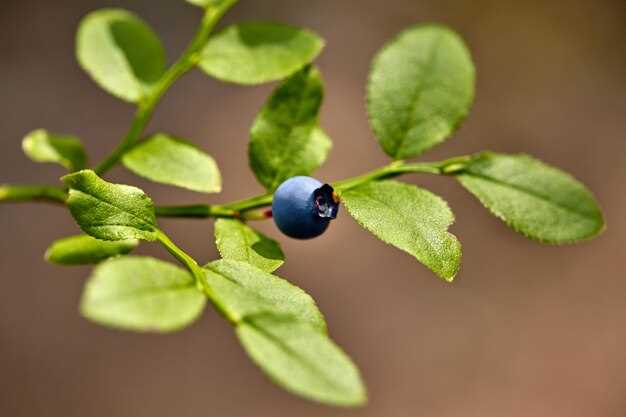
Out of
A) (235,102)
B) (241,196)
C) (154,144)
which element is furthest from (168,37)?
(154,144)

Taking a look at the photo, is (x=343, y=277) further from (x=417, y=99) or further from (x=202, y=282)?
(x=202, y=282)

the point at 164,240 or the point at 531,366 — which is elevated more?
the point at 164,240

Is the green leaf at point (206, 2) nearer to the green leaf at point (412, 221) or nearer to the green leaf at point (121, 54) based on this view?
the green leaf at point (121, 54)

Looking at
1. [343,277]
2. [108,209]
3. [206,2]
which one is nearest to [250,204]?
[108,209]

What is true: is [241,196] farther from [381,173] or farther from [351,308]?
[381,173]

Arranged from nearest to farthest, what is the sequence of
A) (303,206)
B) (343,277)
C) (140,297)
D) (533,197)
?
(140,297), (303,206), (533,197), (343,277)

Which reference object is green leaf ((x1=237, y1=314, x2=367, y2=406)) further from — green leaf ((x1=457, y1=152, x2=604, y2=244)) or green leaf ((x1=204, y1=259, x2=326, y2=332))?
green leaf ((x1=457, y1=152, x2=604, y2=244))

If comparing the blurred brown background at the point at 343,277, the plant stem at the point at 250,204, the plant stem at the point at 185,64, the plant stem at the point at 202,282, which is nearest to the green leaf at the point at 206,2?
the plant stem at the point at 185,64
